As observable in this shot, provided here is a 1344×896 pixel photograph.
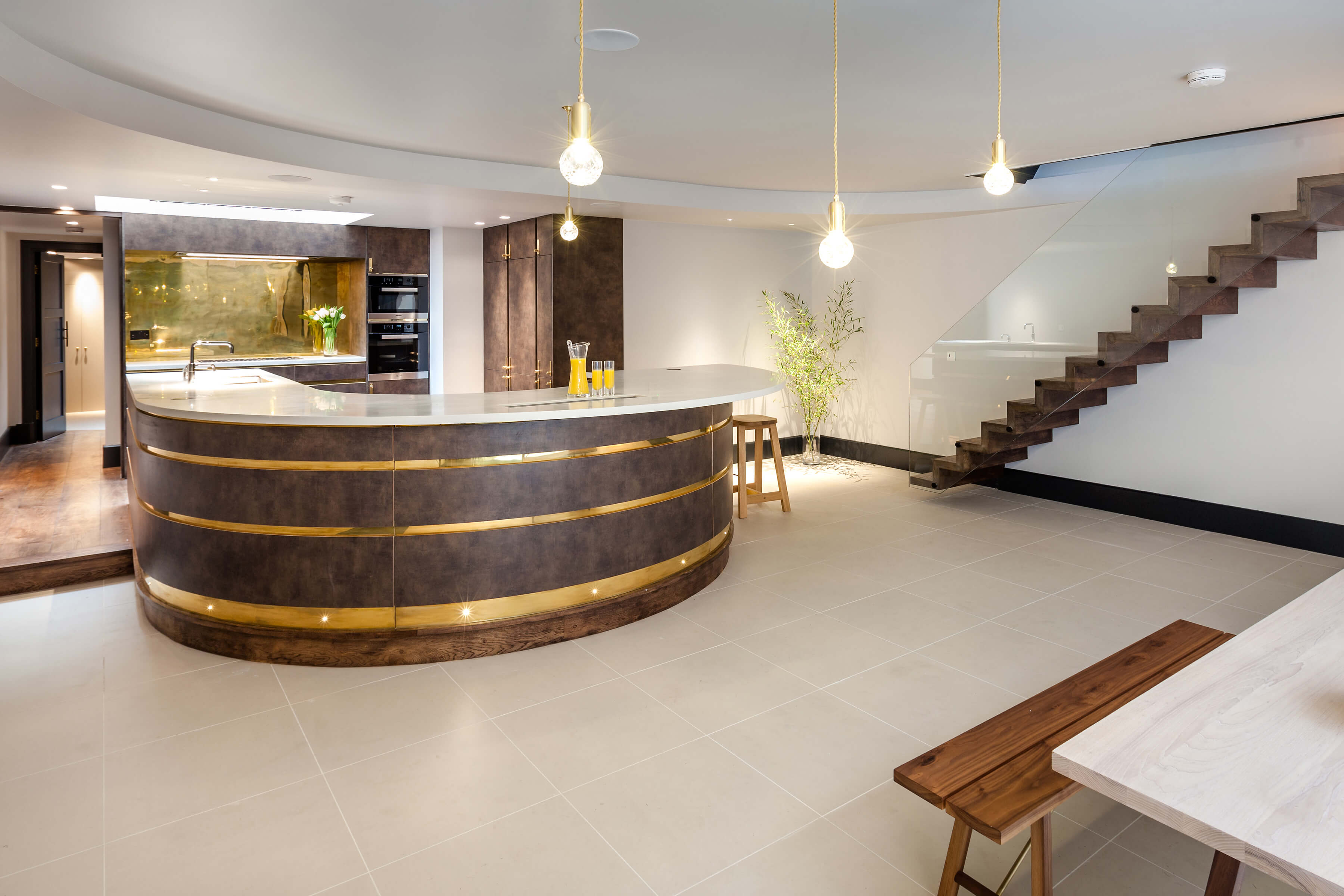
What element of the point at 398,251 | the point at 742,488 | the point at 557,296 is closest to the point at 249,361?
the point at 398,251

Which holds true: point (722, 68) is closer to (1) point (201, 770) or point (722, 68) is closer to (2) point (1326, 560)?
(1) point (201, 770)

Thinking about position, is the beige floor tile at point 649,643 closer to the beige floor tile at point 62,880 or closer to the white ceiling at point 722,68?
the beige floor tile at point 62,880

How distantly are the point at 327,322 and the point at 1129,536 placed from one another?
25.5 ft

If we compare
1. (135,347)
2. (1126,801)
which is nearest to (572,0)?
(1126,801)

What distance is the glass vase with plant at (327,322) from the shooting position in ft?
28.3

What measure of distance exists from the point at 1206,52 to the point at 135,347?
8750mm

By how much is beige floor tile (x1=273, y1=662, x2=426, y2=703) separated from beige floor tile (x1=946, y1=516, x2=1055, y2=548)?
13.5 ft

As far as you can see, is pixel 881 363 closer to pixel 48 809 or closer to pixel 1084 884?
pixel 1084 884

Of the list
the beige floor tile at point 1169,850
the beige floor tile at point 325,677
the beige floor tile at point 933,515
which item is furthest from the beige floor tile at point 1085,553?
the beige floor tile at point 325,677

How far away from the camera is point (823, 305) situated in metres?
9.01

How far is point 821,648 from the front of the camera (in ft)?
13.0

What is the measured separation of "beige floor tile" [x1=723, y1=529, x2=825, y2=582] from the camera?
16.8 ft

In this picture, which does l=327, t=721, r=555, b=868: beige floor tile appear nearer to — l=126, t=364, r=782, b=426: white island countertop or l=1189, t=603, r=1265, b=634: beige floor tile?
l=126, t=364, r=782, b=426: white island countertop

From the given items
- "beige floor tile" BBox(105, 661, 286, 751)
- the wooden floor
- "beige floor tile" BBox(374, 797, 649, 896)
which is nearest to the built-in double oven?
the wooden floor
